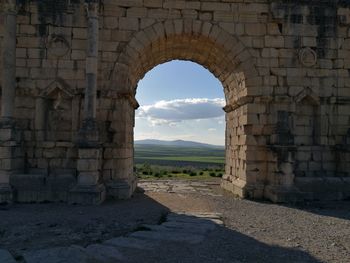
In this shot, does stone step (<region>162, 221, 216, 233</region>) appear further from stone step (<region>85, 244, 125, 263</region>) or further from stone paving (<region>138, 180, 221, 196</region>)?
stone paving (<region>138, 180, 221, 196</region>)

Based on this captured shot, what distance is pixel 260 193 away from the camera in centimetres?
1026

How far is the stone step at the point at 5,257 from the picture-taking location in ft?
14.6

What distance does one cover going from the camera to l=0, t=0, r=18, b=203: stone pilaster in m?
9.02

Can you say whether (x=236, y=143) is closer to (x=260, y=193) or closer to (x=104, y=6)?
(x=260, y=193)

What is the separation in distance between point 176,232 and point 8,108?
577cm

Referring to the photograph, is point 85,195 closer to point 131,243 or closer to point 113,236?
point 113,236

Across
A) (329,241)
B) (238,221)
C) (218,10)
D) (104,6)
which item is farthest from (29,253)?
(218,10)

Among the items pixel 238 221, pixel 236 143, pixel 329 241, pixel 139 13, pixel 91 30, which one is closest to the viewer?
pixel 329 241

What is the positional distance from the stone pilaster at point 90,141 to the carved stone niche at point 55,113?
0.75 meters

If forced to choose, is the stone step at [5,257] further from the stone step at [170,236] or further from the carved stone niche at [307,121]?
the carved stone niche at [307,121]

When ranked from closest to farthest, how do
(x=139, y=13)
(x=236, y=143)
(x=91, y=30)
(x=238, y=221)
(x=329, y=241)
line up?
1. (x=329, y=241)
2. (x=238, y=221)
3. (x=91, y=30)
4. (x=139, y=13)
5. (x=236, y=143)

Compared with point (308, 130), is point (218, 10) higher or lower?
higher

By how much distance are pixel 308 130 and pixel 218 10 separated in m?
4.36

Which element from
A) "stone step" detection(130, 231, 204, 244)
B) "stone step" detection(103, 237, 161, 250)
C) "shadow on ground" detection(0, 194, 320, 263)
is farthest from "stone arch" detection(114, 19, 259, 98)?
"stone step" detection(103, 237, 161, 250)
